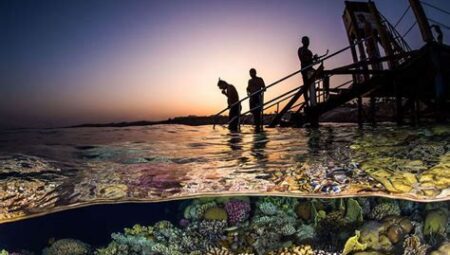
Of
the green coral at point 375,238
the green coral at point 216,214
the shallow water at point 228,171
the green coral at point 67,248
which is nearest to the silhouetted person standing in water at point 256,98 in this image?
the shallow water at point 228,171

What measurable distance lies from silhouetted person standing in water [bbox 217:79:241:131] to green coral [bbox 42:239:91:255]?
5.75 meters

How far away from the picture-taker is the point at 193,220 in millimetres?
10164

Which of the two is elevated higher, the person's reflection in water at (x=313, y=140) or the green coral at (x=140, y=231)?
the person's reflection in water at (x=313, y=140)

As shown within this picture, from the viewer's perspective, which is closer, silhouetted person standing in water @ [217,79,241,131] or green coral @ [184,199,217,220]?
green coral @ [184,199,217,220]

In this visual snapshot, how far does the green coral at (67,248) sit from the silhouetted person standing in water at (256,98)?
633 centimetres

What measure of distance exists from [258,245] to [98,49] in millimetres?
6318

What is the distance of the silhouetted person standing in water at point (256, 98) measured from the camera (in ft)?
35.1

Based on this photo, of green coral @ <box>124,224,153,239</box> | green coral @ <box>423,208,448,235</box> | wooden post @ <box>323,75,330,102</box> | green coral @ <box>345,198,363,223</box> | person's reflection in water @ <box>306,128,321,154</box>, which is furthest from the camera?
wooden post @ <box>323,75,330,102</box>

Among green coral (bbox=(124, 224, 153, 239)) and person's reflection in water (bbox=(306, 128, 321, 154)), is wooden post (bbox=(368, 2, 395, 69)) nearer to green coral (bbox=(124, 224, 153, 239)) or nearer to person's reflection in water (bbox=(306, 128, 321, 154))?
person's reflection in water (bbox=(306, 128, 321, 154))

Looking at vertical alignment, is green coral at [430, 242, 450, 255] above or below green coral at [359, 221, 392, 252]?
below

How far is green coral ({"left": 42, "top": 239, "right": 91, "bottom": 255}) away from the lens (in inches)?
412

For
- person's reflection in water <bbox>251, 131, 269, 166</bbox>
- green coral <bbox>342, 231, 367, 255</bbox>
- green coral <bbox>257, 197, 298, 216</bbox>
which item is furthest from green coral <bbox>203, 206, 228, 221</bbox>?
green coral <bbox>342, 231, 367, 255</bbox>

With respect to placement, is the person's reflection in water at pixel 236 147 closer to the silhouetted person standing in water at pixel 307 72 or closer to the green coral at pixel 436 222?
the silhouetted person standing in water at pixel 307 72

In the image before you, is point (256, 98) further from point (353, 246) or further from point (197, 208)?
point (353, 246)
